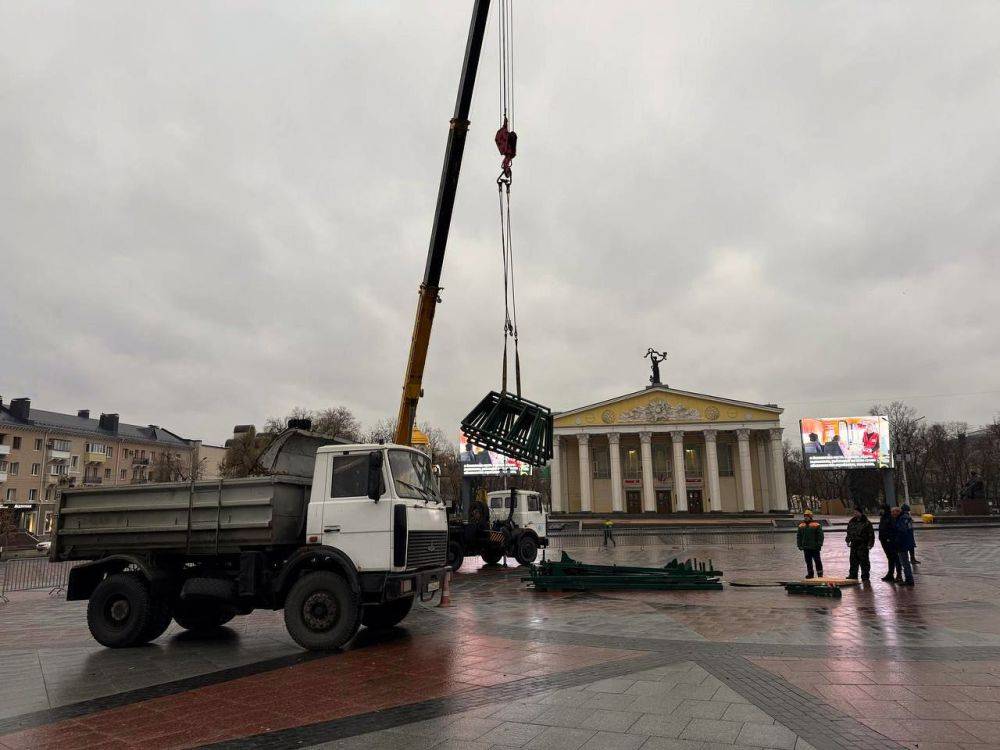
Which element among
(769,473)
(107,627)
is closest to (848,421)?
(769,473)

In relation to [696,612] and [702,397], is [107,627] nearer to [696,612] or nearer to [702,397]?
[696,612]

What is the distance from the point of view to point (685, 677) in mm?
6523

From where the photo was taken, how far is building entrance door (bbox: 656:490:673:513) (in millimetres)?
63219

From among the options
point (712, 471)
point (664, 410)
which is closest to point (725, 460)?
point (712, 471)

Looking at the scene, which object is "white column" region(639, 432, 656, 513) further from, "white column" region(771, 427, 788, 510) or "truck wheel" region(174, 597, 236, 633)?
"truck wheel" region(174, 597, 236, 633)

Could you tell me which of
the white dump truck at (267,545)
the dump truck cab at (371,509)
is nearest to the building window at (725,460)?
the white dump truck at (267,545)

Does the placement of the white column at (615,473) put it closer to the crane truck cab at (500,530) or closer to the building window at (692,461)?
the building window at (692,461)

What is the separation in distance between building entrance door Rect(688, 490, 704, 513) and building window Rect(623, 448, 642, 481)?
17.9 feet

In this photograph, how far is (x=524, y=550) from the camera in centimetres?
2222

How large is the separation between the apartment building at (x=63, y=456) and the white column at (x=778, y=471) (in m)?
56.6

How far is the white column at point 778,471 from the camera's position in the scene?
60344mm

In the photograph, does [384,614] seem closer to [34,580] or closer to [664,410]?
[34,580]

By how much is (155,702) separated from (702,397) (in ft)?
199

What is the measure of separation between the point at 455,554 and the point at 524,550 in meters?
3.51
